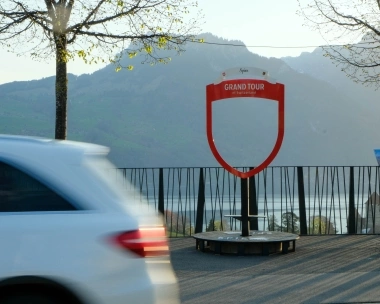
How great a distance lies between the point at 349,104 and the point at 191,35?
57.0 metres

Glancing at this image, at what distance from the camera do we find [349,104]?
70.1m

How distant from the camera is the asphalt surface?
28.6ft

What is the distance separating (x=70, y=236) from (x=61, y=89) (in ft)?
31.9

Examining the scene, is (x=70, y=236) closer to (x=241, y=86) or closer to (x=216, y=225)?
(x=241, y=86)

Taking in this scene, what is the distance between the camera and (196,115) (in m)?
67.4

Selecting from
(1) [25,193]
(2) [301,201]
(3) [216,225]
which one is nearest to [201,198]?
(3) [216,225]

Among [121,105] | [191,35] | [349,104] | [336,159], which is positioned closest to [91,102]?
[121,105]

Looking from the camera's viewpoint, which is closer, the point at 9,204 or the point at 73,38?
the point at 9,204

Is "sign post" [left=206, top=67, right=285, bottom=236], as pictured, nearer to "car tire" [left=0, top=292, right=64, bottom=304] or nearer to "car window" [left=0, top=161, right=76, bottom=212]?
"car window" [left=0, top=161, right=76, bottom=212]

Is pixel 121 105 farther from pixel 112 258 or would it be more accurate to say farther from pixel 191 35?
pixel 112 258

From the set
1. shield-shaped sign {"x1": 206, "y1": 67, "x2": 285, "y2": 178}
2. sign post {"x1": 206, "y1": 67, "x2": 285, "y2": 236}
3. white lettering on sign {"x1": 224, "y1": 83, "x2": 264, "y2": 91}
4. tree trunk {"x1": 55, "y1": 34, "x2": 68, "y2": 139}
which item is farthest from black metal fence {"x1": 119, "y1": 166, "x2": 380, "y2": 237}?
white lettering on sign {"x1": 224, "y1": 83, "x2": 264, "y2": 91}

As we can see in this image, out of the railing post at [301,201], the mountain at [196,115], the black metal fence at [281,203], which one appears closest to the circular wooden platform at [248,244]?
the black metal fence at [281,203]

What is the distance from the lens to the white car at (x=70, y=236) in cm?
481

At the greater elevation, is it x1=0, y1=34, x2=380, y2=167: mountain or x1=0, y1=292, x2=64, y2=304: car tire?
x1=0, y1=34, x2=380, y2=167: mountain
